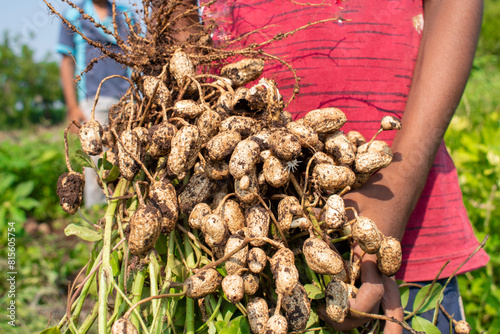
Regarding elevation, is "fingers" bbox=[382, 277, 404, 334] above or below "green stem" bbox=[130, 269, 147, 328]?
below

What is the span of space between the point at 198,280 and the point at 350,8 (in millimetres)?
921

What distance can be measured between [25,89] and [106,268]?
36237 mm

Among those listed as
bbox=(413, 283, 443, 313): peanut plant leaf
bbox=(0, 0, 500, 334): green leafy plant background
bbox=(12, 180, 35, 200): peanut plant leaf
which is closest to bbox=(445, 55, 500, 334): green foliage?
bbox=(0, 0, 500, 334): green leafy plant background

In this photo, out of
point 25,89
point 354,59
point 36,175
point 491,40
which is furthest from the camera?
point 25,89

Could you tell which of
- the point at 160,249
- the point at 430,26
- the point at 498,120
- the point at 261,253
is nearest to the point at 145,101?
the point at 160,249

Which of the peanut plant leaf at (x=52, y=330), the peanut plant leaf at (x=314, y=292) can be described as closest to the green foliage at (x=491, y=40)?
the peanut plant leaf at (x=314, y=292)

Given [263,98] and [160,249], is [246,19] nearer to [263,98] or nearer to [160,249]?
[263,98]

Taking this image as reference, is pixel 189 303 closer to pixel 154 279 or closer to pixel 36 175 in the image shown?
pixel 154 279

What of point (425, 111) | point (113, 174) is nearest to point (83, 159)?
point (113, 174)

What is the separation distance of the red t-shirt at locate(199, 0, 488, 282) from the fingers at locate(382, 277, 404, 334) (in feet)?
0.88

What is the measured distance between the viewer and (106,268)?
0.82 metres

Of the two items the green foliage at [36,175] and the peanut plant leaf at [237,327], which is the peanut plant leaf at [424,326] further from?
the green foliage at [36,175]

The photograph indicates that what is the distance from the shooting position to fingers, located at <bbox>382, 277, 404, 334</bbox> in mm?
894

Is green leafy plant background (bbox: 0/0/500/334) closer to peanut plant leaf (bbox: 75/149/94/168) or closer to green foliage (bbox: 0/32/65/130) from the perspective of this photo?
peanut plant leaf (bbox: 75/149/94/168)
